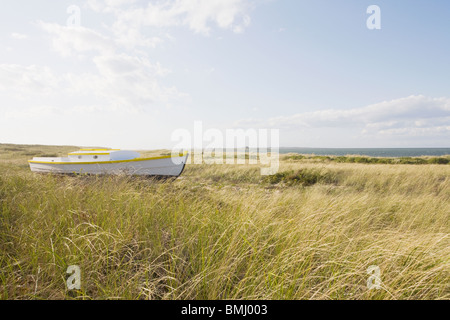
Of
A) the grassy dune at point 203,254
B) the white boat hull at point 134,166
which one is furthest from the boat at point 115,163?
the grassy dune at point 203,254

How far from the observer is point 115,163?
927 cm

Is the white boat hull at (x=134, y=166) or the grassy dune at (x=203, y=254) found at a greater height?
the white boat hull at (x=134, y=166)

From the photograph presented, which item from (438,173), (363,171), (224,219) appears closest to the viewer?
(224,219)

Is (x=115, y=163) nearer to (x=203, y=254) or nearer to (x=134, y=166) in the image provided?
(x=134, y=166)

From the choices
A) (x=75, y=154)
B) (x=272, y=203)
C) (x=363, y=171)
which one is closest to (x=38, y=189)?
(x=272, y=203)

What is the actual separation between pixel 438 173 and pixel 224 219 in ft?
46.4

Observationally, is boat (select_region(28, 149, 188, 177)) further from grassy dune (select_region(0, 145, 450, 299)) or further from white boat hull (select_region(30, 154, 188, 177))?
grassy dune (select_region(0, 145, 450, 299))

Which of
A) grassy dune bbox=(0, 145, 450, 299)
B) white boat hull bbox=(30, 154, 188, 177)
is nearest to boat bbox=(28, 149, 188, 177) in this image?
white boat hull bbox=(30, 154, 188, 177)

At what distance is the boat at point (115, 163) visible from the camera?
30.4 ft

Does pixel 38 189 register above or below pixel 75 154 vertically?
below

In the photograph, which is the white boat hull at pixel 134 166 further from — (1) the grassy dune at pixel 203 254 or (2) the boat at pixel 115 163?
(1) the grassy dune at pixel 203 254

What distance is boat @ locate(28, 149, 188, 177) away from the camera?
927 centimetres

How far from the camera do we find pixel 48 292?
206cm
